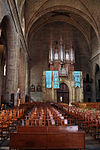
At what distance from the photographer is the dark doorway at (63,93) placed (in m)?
27.2

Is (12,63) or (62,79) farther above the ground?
(12,63)

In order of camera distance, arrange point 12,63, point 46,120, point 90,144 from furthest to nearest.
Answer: point 12,63
point 46,120
point 90,144

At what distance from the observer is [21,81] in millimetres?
21578

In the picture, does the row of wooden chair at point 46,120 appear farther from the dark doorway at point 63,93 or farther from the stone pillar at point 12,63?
the dark doorway at point 63,93

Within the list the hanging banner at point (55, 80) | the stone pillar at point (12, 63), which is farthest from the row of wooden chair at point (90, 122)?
the hanging banner at point (55, 80)

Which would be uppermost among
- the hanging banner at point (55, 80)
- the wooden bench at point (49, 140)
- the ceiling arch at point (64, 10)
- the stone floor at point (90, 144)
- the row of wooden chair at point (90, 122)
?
the ceiling arch at point (64, 10)

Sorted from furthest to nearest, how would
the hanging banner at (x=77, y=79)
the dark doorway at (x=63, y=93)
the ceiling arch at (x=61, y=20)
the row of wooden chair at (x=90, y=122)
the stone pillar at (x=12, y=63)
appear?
the ceiling arch at (x=61, y=20)
the dark doorway at (x=63, y=93)
the hanging banner at (x=77, y=79)
the stone pillar at (x=12, y=63)
the row of wooden chair at (x=90, y=122)

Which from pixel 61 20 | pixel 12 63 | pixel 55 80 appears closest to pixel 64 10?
pixel 61 20

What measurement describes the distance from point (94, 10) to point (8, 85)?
57.8 feet

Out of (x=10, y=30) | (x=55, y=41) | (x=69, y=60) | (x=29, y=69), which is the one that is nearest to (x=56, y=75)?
(x=69, y=60)

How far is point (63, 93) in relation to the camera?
90.6 feet

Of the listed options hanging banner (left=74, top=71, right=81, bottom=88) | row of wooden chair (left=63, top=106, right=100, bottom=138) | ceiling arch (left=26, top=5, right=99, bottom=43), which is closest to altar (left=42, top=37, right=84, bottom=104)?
hanging banner (left=74, top=71, right=81, bottom=88)

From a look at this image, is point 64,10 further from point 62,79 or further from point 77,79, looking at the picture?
point 77,79

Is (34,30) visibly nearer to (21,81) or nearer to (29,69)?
(29,69)
